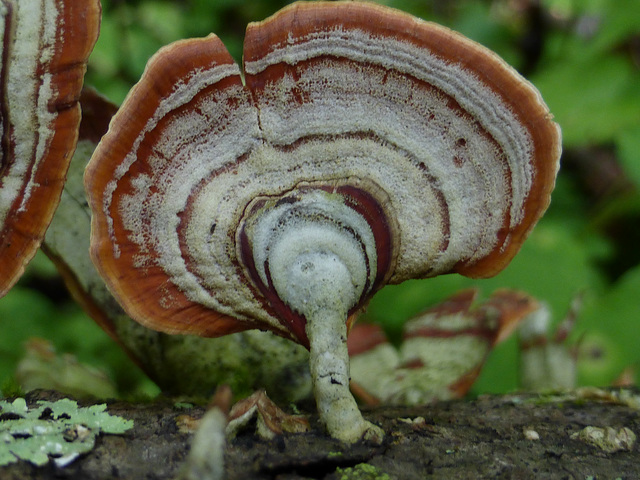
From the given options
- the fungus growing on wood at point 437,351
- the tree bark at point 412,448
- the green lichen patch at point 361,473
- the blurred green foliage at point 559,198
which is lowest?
the green lichen patch at point 361,473

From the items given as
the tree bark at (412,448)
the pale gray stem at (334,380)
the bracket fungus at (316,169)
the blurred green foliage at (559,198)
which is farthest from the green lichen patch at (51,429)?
the blurred green foliage at (559,198)

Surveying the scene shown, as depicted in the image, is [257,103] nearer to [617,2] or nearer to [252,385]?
[252,385]

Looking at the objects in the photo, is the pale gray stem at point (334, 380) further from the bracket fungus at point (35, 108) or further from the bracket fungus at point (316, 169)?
the bracket fungus at point (35, 108)

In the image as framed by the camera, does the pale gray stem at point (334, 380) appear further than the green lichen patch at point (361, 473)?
Yes

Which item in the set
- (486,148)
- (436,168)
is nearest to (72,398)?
(436,168)

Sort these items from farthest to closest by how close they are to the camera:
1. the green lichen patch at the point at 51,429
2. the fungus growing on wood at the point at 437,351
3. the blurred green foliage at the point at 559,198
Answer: the blurred green foliage at the point at 559,198 → the fungus growing on wood at the point at 437,351 → the green lichen patch at the point at 51,429

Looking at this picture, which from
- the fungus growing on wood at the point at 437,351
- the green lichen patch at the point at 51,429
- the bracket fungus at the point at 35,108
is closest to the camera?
the green lichen patch at the point at 51,429

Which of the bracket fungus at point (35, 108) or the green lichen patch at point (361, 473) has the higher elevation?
the bracket fungus at point (35, 108)
